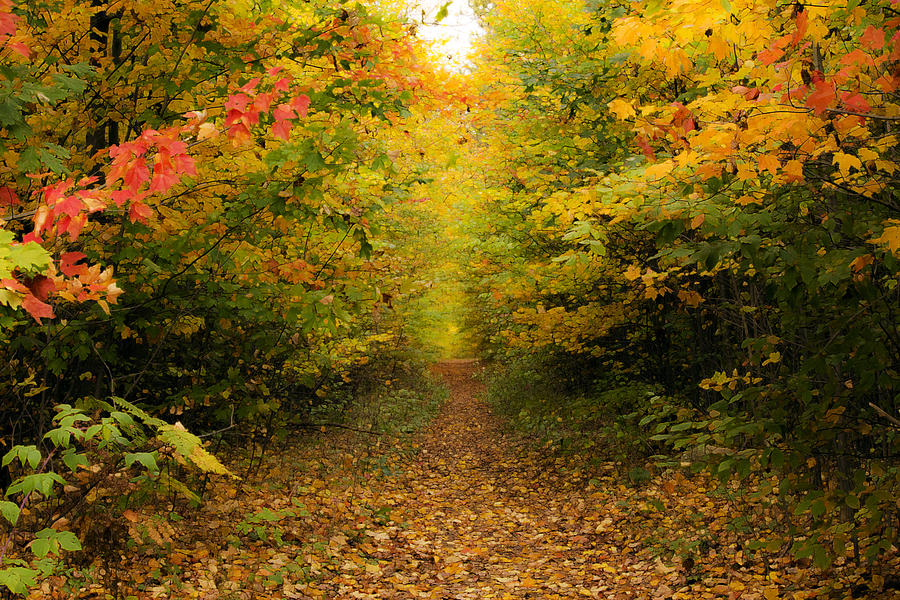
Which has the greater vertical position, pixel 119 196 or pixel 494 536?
pixel 119 196

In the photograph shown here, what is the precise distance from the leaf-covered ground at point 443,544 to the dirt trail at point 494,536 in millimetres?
28

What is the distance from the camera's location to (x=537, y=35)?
10.6 metres

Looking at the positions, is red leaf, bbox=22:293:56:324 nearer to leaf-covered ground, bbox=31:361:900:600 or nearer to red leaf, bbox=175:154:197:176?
red leaf, bbox=175:154:197:176

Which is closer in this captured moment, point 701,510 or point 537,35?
point 701,510

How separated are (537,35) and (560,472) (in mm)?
7358

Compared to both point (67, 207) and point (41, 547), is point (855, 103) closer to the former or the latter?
point (67, 207)

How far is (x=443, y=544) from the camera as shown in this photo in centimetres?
736

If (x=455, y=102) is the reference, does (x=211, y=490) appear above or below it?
below

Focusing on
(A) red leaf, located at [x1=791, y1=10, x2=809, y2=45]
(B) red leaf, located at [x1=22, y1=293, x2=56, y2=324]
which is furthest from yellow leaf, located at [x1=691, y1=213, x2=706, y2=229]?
(B) red leaf, located at [x1=22, y1=293, x2=56, y2=324]

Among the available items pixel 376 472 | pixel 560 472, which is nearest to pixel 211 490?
pixel 376 472

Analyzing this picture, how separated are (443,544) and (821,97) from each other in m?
6.26

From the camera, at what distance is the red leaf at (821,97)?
257 cm

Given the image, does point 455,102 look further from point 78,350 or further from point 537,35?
point 537,35

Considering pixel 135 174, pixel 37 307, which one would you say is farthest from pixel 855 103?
pixel 37 307
